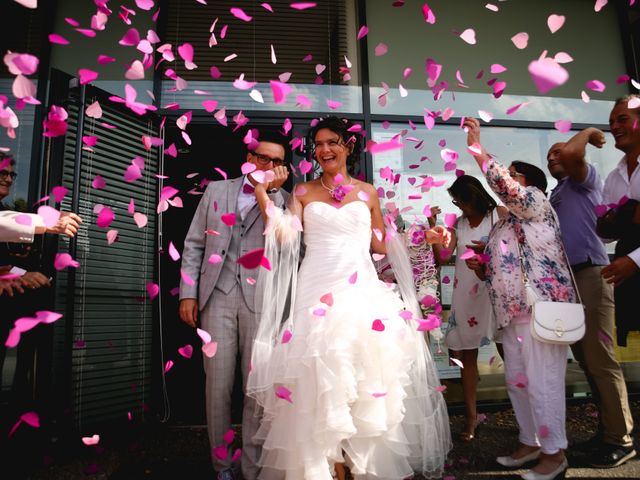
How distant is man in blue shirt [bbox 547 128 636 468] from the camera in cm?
291

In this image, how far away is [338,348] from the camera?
2.26 m

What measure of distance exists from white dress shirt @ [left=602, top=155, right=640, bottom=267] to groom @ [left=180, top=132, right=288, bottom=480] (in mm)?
1934

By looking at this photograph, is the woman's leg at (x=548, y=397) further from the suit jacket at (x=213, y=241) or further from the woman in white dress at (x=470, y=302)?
the suit jacket at (x=213, y=241)

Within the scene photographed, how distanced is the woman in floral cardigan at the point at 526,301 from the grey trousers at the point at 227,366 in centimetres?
147

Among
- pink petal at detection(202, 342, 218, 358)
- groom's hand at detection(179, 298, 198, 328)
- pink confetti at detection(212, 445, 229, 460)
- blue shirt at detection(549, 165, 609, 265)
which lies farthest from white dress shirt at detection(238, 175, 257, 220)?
blue shirt at detection(549, 165, 609, 265)

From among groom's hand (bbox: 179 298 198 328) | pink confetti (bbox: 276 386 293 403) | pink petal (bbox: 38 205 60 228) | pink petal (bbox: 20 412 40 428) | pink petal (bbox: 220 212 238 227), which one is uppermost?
pink petal (bbox: 220 212 238 227)

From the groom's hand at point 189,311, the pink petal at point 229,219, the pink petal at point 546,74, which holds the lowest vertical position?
the groom's hand at point 189,311

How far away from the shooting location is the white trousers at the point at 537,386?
8.71 feet

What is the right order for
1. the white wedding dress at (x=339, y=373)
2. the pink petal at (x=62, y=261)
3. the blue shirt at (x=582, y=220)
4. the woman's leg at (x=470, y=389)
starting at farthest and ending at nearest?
the woman's leg at (x=470, y=389) → the blue shirt at (x=582, y=220) → the pink petal at (x=62, y=261) → the white wedding dress at (x=339, y=373)

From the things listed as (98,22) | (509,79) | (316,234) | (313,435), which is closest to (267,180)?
(316,234)

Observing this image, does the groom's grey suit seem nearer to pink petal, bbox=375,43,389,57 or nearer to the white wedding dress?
the white wedding dress

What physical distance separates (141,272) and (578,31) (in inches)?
194

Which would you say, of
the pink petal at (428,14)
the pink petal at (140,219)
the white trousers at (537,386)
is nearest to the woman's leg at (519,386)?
the white trousers at (537,386)


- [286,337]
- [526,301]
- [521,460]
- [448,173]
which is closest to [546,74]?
[286,337]
